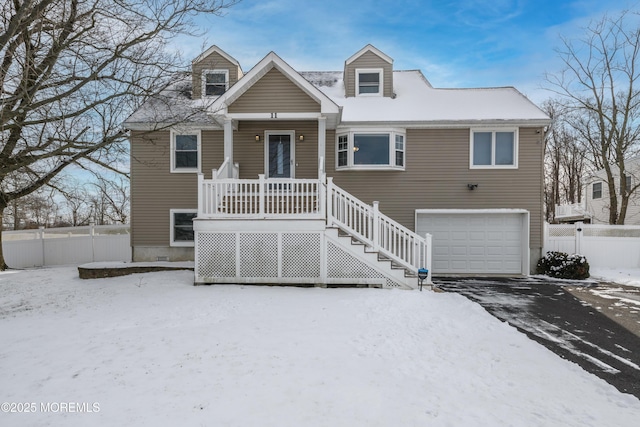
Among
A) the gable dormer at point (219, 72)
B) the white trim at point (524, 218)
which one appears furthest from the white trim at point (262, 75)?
the white trim at point (524, 218)

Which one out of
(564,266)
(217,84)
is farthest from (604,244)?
(217,84)

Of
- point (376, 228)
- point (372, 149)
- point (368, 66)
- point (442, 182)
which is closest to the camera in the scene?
point (376, 228)

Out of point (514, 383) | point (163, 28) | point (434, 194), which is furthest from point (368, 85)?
point (514, 383)

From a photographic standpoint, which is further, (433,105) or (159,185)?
(433,105)

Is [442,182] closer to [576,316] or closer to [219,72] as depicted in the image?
[576,316]

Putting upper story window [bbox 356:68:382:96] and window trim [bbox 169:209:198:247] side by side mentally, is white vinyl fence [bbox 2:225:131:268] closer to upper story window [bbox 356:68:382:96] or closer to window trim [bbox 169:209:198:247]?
window trim [bbox 169:209:198:247]

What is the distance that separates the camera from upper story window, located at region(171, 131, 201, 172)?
11430mm

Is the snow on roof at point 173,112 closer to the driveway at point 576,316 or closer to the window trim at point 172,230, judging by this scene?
the window trim at point 172,230

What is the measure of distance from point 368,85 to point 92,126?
877cm

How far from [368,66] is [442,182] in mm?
4956

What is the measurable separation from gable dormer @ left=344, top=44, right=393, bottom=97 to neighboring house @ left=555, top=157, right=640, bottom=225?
40.7 ft

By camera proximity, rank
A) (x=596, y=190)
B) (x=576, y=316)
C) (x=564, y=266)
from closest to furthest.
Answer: (x=576, y=316)
(x=564, y=266)
(x=596, y=190)

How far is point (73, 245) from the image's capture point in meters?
14.0

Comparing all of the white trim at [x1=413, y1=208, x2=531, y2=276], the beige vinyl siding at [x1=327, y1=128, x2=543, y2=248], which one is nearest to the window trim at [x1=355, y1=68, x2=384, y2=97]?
the beige vinyl siding at [x1=327, y1=128, x2=543, y2=248]
